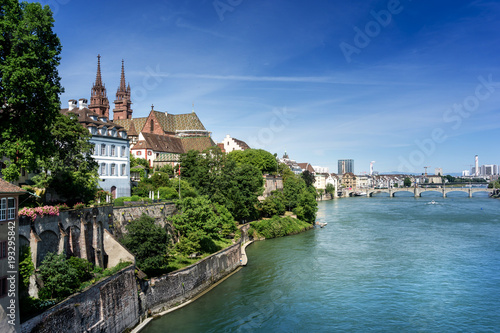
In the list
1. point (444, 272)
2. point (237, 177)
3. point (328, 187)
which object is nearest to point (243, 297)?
point (444, 272)

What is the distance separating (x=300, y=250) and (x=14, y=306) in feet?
125

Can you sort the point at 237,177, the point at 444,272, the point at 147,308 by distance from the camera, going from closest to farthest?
the point at 147,308
the point at 444,272
the point at 237,177

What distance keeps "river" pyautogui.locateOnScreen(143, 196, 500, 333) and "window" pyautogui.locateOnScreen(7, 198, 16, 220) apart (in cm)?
1234

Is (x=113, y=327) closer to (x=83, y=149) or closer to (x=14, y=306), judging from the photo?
(x=14, y=306)

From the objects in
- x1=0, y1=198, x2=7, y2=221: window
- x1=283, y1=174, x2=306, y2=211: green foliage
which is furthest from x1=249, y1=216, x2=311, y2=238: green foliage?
x1=0, y1=198, x2=7, y2=221: window

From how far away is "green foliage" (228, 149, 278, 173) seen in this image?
8894 centimetres

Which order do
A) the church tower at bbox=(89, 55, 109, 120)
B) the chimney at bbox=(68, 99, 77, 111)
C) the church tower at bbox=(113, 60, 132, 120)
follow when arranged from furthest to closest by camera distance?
the church tower at bbox=(113, 60, 132, 120) → the church tower at bbox=(89, 55, 109, 120) → the chimney at bbox=(68, 99, 77, 111)

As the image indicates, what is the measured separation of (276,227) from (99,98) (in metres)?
62.3

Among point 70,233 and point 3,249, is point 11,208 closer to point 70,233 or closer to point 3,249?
point 3,249

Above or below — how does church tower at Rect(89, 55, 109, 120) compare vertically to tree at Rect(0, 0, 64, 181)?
above

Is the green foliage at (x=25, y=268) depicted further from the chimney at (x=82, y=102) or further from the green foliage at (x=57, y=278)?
the chimney at (x=82, y=102)

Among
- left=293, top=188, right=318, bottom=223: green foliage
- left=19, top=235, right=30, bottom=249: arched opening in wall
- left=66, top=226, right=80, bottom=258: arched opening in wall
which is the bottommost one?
left=293, top=188, right=318, bottom=223: green foliage

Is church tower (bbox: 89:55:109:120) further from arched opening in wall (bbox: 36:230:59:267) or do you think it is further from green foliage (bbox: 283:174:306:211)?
arched opening in wall (bbox: 36:230:59:267)

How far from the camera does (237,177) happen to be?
197 ft
